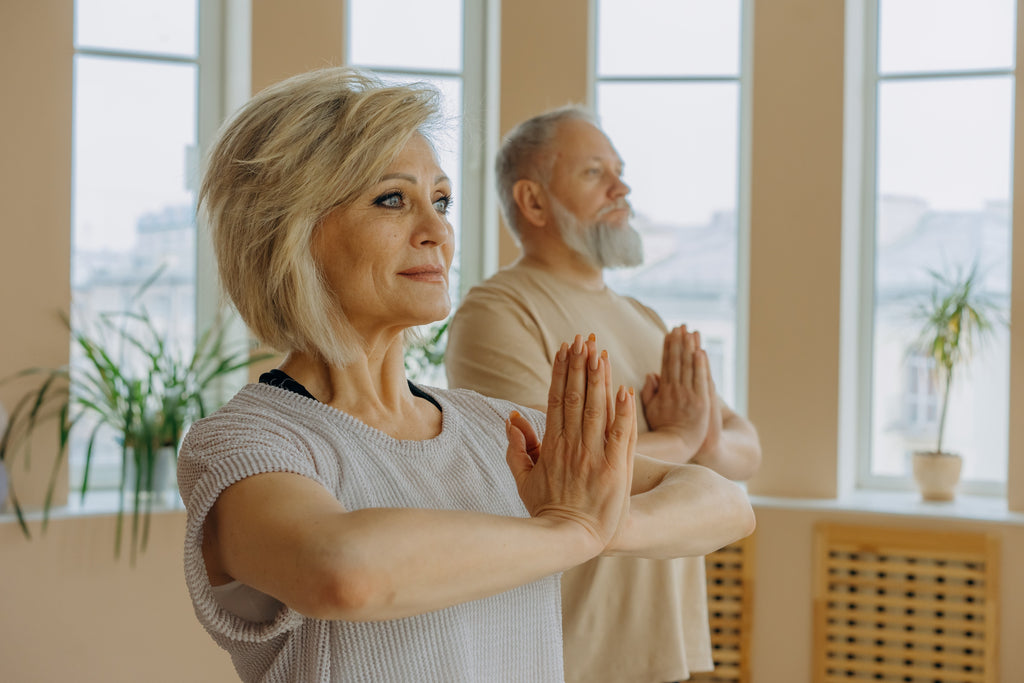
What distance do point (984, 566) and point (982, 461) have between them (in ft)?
2.08

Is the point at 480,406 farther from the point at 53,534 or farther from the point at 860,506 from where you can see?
the point at 860,506

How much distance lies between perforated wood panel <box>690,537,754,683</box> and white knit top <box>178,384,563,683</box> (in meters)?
2.58

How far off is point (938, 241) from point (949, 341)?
0.58 m

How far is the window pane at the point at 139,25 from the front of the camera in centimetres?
394

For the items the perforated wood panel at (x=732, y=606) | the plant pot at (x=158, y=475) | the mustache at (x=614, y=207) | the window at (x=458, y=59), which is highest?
the window at (x=458, y=59)

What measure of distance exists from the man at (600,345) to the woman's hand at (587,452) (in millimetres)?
743

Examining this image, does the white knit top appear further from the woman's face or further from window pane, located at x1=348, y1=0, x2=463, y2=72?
window pane, located at x1=348, y1=0, x2=463, y2=72

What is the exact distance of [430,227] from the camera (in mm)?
1208

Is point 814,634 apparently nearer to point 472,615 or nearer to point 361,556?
point 472,615

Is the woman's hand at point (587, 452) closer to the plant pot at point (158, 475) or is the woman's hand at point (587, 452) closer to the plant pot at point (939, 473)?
the plant pot at point (158, 475)

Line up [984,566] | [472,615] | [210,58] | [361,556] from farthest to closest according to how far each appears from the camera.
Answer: [210,58]
[984,566]
[472,615]
[361,556]

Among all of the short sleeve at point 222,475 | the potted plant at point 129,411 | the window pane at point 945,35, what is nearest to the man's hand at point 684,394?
the short sleeve at point 222,475

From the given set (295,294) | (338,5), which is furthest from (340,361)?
(338,5)

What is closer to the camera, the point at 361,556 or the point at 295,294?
the point at 361,556
